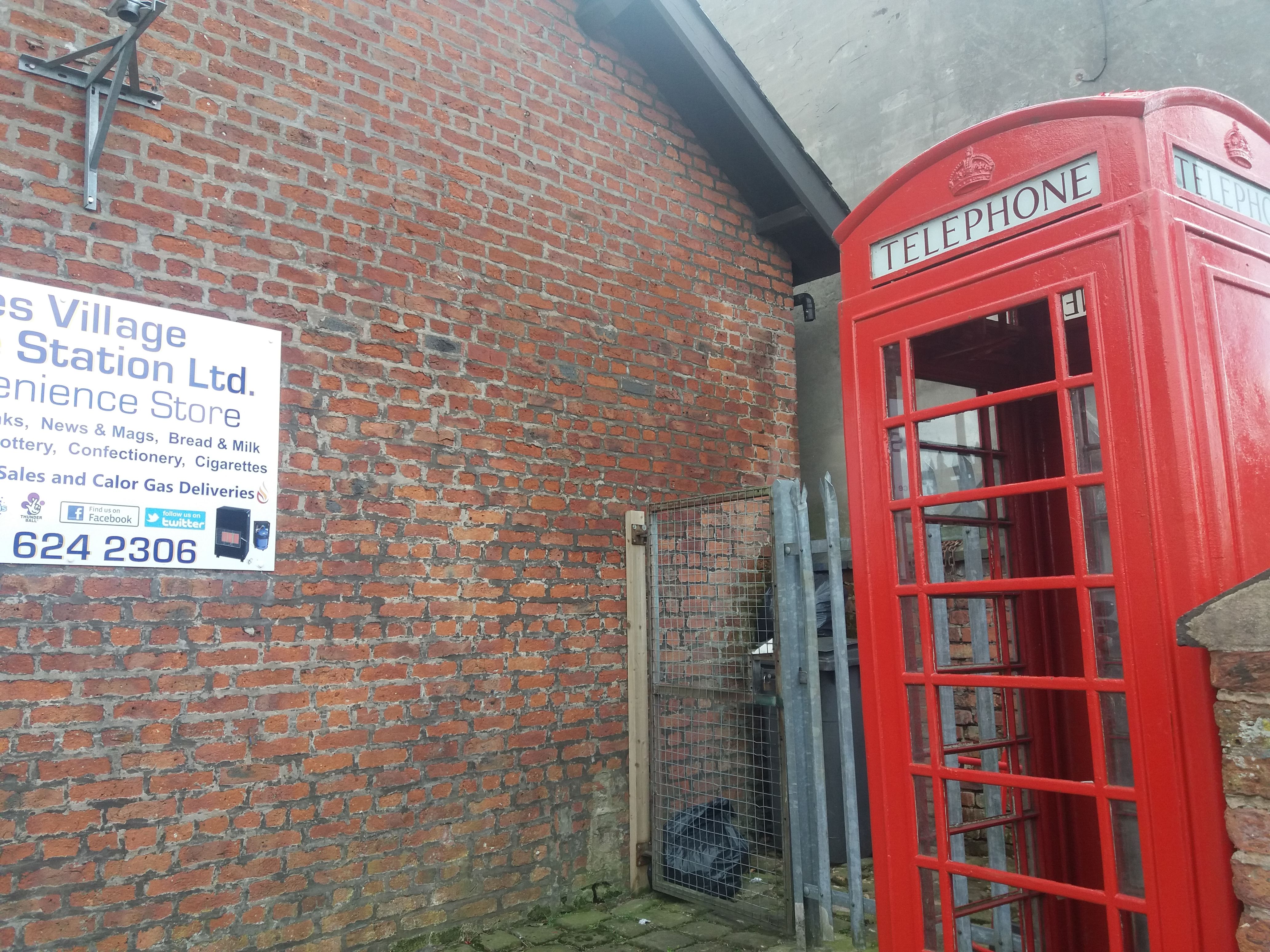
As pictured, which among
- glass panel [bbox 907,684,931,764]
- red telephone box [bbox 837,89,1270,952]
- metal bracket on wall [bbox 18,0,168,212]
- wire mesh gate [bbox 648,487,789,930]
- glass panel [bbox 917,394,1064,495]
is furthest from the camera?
wire mesh gate [bbox 648,487,789,930]

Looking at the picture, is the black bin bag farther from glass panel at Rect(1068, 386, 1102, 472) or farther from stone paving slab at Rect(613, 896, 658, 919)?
glass panel at Rect(1068, 386, 1102, 472)

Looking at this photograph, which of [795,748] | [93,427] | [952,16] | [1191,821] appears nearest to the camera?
[1191,821]

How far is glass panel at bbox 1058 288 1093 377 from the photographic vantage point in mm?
2240

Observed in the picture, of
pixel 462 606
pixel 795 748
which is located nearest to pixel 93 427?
pixel 462 606

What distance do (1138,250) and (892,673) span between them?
1146 mm

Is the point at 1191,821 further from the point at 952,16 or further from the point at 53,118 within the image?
the point at 952,16

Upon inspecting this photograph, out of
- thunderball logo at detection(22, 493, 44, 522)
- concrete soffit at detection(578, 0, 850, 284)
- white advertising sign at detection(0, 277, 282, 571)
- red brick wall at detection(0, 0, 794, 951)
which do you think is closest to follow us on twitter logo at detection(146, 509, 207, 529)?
white advertising sign at detection(0, 277, 282, 571)

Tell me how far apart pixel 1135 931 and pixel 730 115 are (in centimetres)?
475

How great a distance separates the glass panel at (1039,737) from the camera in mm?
2568

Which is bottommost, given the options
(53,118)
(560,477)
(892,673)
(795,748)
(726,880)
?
(726,880)

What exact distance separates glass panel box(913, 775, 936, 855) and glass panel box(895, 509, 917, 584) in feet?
1.68

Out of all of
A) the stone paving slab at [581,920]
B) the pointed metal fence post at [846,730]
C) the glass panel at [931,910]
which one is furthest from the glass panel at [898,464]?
the stone paving slab at [581,920]

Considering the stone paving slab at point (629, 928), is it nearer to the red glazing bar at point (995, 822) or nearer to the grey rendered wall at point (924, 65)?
the red glazing bar at point (995, 822)

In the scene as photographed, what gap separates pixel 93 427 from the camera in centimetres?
331
